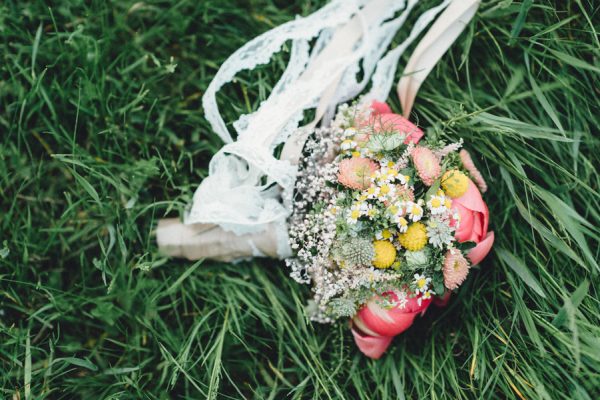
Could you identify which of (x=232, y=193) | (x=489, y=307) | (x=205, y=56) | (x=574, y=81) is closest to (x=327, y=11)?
(x=205, y=56)

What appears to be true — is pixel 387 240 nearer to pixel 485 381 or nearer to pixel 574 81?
pixel 485 381

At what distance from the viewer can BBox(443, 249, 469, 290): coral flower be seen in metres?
1.01

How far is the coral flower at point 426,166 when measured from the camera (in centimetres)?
101

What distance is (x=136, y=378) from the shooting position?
49.3 inches

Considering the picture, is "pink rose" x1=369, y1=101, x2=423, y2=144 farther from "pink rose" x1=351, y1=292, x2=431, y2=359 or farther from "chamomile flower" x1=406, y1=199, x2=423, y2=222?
"pink rose" x1=351, y1=292, x2=431, y2=359

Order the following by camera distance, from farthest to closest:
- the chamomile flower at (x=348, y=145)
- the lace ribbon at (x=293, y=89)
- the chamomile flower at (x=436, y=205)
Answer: the lace ribbon at (x=293, y=89)
the chamomile flower at (x=348, y=145)
the chamomile flower at (x=436, y=205)

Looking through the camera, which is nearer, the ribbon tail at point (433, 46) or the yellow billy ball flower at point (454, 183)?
the yellow billy ball flower at point (454, 183)

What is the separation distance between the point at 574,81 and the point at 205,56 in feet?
3.16

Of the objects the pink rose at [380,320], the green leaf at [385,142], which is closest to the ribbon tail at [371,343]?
the pink rose at [380,320]

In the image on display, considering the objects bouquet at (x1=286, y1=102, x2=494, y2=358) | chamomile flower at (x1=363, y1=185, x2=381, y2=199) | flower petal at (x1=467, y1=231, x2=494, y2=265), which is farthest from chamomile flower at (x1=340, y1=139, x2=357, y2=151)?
flower petal at (x1=467, y1=231, x2=494, y2=265)

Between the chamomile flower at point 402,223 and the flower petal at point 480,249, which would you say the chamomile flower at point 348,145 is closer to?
the chamomile flower at point 402,223

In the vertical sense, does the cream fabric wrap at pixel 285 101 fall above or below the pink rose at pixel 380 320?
above

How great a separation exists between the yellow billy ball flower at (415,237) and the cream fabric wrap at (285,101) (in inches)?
11.7

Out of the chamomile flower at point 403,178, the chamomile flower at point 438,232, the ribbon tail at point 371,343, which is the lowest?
the ribbon tail at point 371,343
